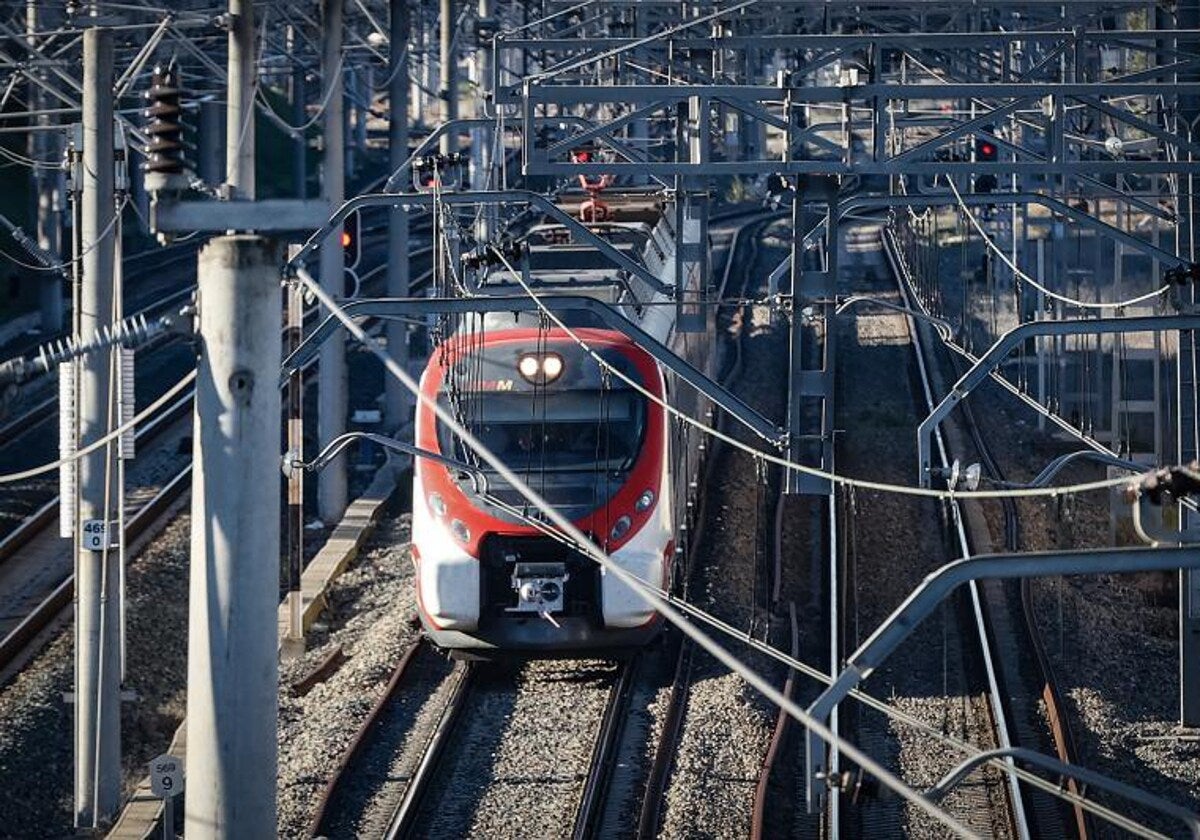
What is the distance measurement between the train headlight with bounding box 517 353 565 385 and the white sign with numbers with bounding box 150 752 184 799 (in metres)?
4.04

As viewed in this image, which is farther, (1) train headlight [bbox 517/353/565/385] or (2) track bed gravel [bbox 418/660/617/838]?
(1) train headlight [bbox 517/353/565/385]

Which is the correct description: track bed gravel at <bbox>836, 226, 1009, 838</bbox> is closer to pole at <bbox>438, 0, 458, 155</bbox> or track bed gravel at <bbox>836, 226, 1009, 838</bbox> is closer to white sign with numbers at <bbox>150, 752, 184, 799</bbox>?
white sign with numbers at <bbox>150, 752, 184, 799</bbox>

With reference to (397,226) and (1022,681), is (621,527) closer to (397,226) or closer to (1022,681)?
(1022,681)

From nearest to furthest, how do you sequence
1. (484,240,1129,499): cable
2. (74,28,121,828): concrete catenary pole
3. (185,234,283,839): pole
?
1. (185,234,283,839): pole
2. (484,240,1129,499): cable
3. (74,28,121,828): concrete catenary pole

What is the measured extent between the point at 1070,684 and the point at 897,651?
4.46 feet

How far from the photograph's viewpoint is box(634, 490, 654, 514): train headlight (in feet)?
48.4

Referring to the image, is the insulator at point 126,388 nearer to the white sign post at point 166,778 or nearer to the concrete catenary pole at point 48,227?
the white sign post at point 166,778

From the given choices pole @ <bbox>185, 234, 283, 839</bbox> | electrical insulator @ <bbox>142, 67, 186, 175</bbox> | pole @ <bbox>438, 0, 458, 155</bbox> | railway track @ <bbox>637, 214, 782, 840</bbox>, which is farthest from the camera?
pole @ <bbox>438, 0, 458, 155</bbox>

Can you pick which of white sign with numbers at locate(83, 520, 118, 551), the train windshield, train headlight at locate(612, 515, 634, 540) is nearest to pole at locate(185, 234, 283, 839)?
white sign with numbers at locate(83, 520, 118, 551)

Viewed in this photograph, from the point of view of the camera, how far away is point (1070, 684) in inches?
616

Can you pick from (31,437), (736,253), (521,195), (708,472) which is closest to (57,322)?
(31,437)

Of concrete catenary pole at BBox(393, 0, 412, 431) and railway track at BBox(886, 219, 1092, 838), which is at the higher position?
concrete catenary pole at BBox(393, 0, 412, 431)

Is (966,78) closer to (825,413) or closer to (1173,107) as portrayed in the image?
(1173,107)

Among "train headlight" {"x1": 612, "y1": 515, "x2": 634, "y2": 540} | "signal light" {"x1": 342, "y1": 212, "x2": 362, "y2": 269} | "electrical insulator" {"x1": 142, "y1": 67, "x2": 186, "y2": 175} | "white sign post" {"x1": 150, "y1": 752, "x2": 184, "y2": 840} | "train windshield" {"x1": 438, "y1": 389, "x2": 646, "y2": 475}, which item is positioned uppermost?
"electrical insulator" {"x1": 142, "y1": 67, "x2": 186, "y2": 175}
